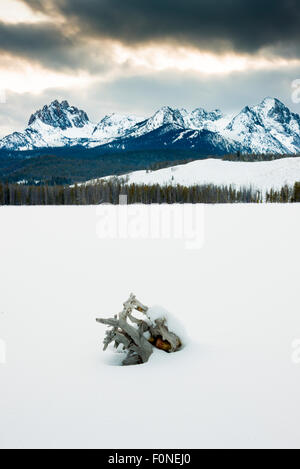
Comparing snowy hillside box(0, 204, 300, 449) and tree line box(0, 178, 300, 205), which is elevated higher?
tree line box(0, 178, 300, 205)

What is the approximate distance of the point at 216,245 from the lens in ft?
61.5

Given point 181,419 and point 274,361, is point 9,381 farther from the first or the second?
point 274,361

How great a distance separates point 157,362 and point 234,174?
15749 centimetres

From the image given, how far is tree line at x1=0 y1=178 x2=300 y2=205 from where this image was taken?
101312 mm

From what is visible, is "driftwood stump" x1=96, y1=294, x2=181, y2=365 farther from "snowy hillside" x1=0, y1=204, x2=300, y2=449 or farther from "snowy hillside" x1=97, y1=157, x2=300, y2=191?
"snowy hillside" x1=97, y1=157, x2=300, y2=191

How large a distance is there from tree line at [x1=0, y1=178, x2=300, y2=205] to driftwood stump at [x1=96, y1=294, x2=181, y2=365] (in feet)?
318

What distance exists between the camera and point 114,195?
110 m

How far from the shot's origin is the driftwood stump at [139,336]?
6441mm

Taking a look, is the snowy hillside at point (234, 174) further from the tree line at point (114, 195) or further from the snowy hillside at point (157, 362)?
the snowy hillside at point (157, 362)

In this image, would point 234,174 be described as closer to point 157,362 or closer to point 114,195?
point 114,195

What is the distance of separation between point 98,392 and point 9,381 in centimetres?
162

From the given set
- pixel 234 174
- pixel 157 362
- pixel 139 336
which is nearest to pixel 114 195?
pixel 234 174

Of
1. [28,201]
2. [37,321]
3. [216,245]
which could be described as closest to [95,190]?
[28,201]

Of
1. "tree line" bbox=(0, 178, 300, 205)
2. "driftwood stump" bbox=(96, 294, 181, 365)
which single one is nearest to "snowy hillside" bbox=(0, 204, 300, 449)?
"driftwood stump" bbox=(96, 294, 181, 365)
